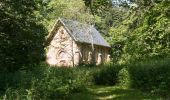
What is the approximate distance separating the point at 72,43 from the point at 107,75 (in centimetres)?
2511

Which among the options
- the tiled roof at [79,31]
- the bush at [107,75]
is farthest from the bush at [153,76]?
the tiled roof at [79,31]

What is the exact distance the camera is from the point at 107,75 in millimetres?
34156

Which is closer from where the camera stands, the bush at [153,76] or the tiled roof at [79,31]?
the bush at [153,76]

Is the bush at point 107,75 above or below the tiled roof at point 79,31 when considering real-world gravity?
below

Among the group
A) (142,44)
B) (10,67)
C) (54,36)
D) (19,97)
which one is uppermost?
(54,36)

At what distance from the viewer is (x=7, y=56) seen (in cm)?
2411

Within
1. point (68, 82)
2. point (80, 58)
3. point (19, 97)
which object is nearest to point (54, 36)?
point (80, 58)

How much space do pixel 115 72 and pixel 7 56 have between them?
1189 centimetres

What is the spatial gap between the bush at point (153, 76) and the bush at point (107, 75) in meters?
4.90

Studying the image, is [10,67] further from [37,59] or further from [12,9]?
[12,9]

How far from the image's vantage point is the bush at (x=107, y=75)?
3359cm

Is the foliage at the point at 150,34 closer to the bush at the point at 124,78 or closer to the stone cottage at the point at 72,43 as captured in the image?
the bush at the point at 124,78

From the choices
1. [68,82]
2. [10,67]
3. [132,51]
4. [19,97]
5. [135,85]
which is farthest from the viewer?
[132,51]

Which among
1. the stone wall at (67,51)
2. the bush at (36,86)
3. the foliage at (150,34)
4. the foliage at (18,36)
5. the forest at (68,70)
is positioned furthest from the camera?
the stone wall at (67,51)
